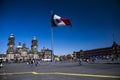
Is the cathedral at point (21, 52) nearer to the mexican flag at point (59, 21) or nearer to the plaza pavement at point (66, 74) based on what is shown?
the mexican flag at point (59, 21)

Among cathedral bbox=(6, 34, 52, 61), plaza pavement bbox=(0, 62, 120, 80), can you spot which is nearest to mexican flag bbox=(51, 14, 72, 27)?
plaza pavement bbox=(0, 62, 120, 80)

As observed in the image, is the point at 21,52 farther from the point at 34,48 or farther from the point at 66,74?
the point at 66,74

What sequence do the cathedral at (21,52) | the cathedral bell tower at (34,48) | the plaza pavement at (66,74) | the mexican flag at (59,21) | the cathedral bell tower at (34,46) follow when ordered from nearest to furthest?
the plaza pavement at (66,74)
the mexican flag at (59,21)
the cathedral at (21,52)
the cathedral bell tower at (34,48)
the cathedral bell tower at (34,46)

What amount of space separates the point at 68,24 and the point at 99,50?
4345 inches

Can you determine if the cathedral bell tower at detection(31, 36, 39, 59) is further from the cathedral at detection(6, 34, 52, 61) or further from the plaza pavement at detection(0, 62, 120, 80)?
the plaza pavement at detection(0, 62, 120, 80)

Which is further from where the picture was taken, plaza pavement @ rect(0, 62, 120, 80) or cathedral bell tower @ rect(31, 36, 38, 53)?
cathedral bell tower @ rect(31, 36, 38, 53)

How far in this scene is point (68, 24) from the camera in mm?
29203

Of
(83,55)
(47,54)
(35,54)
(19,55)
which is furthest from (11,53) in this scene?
(83,55)

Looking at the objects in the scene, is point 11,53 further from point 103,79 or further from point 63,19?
point 103,79

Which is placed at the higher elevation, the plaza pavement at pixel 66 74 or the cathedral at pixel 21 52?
the cathedral at pixel 21 52

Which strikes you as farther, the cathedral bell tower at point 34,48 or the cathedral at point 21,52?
the cathedral bell tower at point 34,48

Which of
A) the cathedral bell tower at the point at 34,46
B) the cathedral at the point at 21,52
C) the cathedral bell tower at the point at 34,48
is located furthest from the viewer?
the cathedral bell tower at the point at 34,46

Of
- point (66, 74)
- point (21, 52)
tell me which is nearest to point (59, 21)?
point (66, 74)

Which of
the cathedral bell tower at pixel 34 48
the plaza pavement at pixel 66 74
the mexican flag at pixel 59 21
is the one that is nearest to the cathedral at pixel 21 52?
the cathedral bell tower at pixel 34 48
